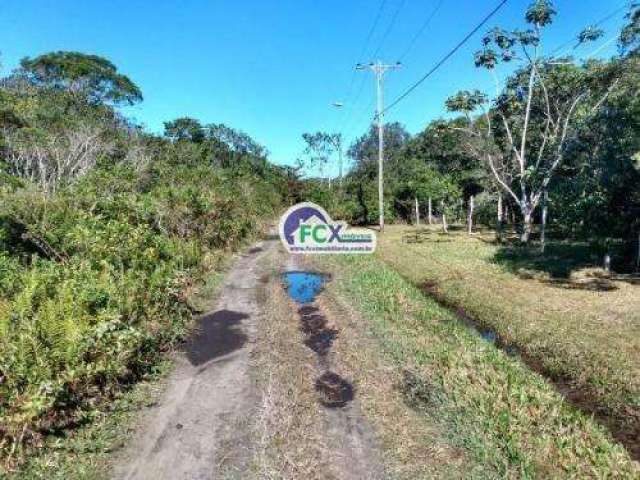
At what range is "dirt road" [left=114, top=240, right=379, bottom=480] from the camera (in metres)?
4.51

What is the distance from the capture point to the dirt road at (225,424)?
4.51 metres

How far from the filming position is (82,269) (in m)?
8.02

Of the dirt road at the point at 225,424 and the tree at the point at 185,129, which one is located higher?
the tree at the point at 185,129

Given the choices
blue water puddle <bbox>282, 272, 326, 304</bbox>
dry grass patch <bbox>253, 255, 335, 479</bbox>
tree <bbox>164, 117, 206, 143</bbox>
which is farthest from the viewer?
tree <bbox>164, 117, 206, 143</bbox>

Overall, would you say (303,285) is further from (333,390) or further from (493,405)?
(493,405)

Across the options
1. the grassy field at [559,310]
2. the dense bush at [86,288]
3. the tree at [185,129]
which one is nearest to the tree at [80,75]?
the tree at [185,129]

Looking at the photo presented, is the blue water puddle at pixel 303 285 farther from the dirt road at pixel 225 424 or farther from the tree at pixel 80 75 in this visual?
the tree at pixel 80 75

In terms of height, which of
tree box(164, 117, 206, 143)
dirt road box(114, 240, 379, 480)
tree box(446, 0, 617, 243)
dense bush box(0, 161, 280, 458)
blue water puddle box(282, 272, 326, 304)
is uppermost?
tree box(164, 117, 206, 143)

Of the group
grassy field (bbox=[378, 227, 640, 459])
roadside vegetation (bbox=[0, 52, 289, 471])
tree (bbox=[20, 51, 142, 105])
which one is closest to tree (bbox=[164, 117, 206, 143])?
tree (bbox=[20, 51, 142, 105])

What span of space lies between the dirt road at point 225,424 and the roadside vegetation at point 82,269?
2.51 ft

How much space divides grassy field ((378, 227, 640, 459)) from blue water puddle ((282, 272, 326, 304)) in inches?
107

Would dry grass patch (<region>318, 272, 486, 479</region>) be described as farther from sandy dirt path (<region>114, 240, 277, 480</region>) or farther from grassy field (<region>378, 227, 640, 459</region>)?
grassy field (<region>378, 227, 640, 459</region>)

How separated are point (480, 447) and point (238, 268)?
11.9 meters

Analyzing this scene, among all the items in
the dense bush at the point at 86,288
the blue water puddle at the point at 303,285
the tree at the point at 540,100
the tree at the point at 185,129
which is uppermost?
the tree at the point at 185,129
